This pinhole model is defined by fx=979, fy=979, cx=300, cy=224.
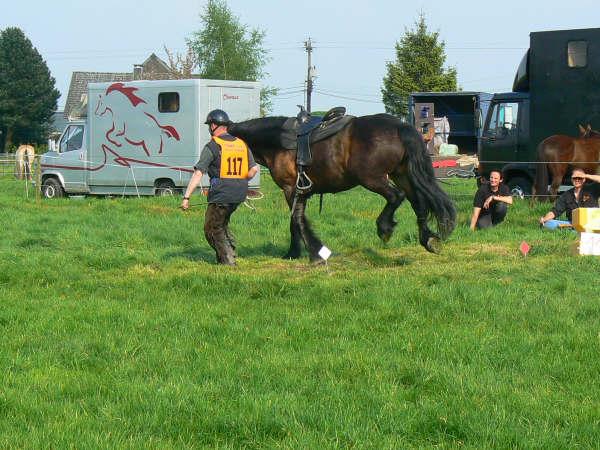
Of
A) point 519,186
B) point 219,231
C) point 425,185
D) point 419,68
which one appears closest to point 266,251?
point 219,231

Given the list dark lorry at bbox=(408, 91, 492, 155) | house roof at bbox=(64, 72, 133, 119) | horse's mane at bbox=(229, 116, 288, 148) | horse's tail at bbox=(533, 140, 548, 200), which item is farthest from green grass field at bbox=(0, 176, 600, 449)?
house roof at bbox=(64, 72, 133, 119)

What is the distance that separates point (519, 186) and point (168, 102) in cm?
878

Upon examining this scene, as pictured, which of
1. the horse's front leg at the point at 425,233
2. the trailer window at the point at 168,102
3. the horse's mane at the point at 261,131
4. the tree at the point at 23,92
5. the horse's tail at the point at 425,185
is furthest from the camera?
the tree at the point at 23,92

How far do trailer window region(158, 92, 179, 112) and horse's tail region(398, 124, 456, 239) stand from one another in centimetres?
1378

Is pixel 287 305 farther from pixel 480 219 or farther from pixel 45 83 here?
pixel 45 83

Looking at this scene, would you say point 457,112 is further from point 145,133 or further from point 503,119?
point 145,133

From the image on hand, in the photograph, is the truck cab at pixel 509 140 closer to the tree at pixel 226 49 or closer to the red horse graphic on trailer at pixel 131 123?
the red horse graphic on trailer at pixel 131 123

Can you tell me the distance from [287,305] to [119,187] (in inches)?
673

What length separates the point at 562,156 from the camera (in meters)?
18.5

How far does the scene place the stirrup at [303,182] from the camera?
11716 millimetres

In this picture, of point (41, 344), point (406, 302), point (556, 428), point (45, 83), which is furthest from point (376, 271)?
point (45, 83)

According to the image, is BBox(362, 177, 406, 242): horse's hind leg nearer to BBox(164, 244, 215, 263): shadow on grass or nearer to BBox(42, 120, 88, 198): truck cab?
BBox(164, 244, 215, 263): shadow on grass

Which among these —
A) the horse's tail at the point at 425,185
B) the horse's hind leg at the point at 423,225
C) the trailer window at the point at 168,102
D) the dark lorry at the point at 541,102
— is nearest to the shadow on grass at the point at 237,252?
the horse's hind leg at the point at 423,225

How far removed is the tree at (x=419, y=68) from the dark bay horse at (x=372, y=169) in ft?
139
